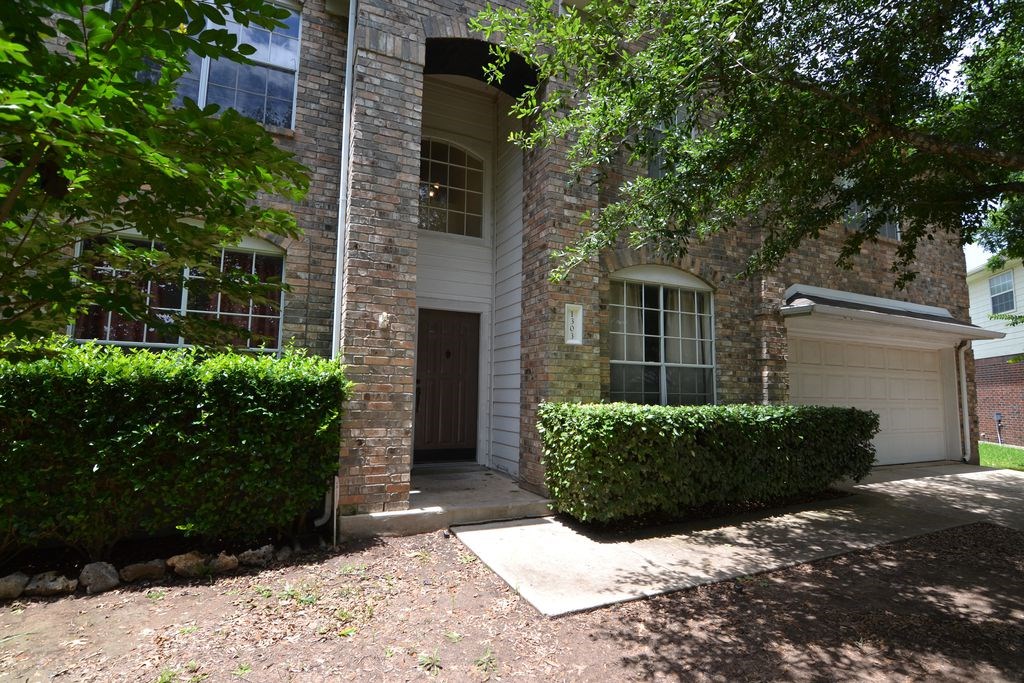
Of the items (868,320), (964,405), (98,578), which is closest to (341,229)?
(98,578)

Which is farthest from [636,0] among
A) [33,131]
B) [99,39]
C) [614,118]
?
[33,131]

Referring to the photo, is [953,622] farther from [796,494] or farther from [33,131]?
[33,131]

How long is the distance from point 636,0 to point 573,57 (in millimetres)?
679

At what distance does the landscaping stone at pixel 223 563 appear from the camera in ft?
12.4

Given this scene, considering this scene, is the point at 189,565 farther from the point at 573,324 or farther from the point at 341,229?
the point at 573,324

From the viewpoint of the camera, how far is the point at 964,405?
9922 millimetres

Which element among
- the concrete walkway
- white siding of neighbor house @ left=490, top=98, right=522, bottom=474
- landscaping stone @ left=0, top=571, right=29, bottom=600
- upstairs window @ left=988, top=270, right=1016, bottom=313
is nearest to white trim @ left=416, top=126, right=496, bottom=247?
white siding of neighbor house @ left=490, top=98, right=522, bottom=474

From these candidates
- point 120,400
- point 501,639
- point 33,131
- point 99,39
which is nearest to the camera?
point 33,131

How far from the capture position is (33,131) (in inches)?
48.8

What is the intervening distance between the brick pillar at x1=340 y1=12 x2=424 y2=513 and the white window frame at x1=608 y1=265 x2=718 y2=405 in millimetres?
2821

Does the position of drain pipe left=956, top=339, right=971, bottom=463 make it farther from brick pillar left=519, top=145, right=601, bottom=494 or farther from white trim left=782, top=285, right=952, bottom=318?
brick pillar left=519, top=145, right=601, bottom=494

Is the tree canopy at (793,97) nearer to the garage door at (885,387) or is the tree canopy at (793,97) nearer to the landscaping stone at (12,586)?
the garage door at (885,387)

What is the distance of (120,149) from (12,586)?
368 centimetres

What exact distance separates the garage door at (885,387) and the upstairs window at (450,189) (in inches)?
217
